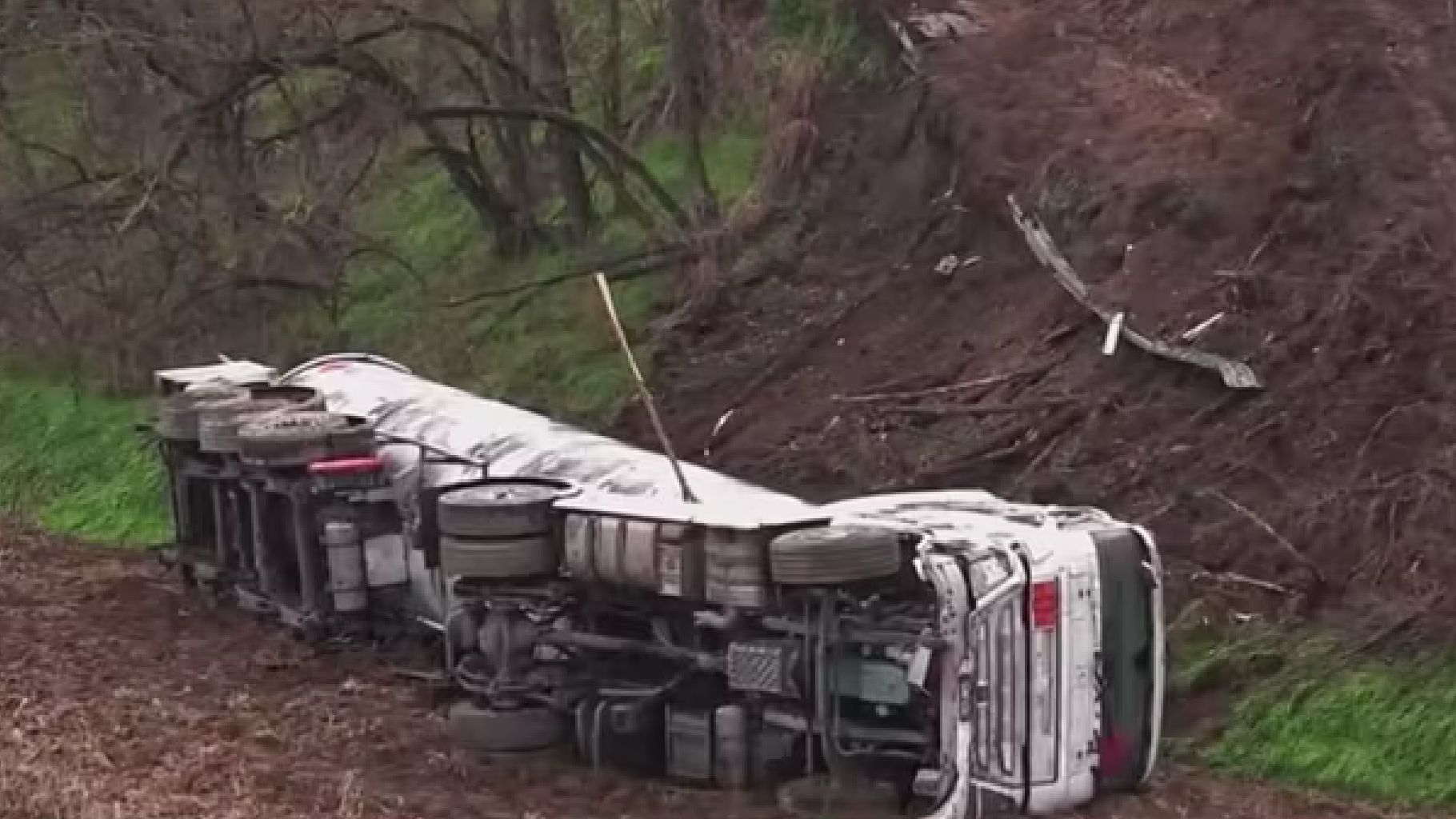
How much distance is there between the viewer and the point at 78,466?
19.0 metres

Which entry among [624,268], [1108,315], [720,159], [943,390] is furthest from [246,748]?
[720,159]

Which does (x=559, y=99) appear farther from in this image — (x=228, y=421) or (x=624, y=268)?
(x=228, y=421)

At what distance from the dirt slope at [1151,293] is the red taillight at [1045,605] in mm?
2590

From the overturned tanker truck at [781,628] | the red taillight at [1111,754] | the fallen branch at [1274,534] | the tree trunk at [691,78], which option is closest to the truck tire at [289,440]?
the overturned tanker truck at [781,628]

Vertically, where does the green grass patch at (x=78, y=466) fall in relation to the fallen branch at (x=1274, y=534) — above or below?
below

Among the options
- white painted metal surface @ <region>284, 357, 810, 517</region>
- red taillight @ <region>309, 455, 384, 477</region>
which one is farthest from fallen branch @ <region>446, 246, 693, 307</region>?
red taillight @ <region>309, 455, 384, 477</region>

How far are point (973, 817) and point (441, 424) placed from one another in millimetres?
4131

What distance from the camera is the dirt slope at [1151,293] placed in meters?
11.8

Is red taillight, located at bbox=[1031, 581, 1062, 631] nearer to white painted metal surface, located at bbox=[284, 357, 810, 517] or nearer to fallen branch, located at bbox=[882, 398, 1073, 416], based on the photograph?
white painted metal surface, located at bbox=[284, 357, 810, 517]

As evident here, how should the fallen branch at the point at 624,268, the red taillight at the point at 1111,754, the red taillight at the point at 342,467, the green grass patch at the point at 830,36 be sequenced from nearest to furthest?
the red taillight at the point at 1111,754, the red taillight at the point at 342,467, the green grass patch at the point at 830,36, the fallen branch at the point at 624,268

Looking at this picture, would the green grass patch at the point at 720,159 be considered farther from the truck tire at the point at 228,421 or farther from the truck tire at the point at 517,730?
the truck tire at the point at 517,730

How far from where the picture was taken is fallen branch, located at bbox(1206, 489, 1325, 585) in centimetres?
1115

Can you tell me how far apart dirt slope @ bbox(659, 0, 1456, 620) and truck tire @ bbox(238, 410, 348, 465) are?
3.25 meters

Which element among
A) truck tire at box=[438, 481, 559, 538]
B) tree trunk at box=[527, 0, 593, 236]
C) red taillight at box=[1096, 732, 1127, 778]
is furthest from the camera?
tree trunk at box=[527, 0, 593, 236]
